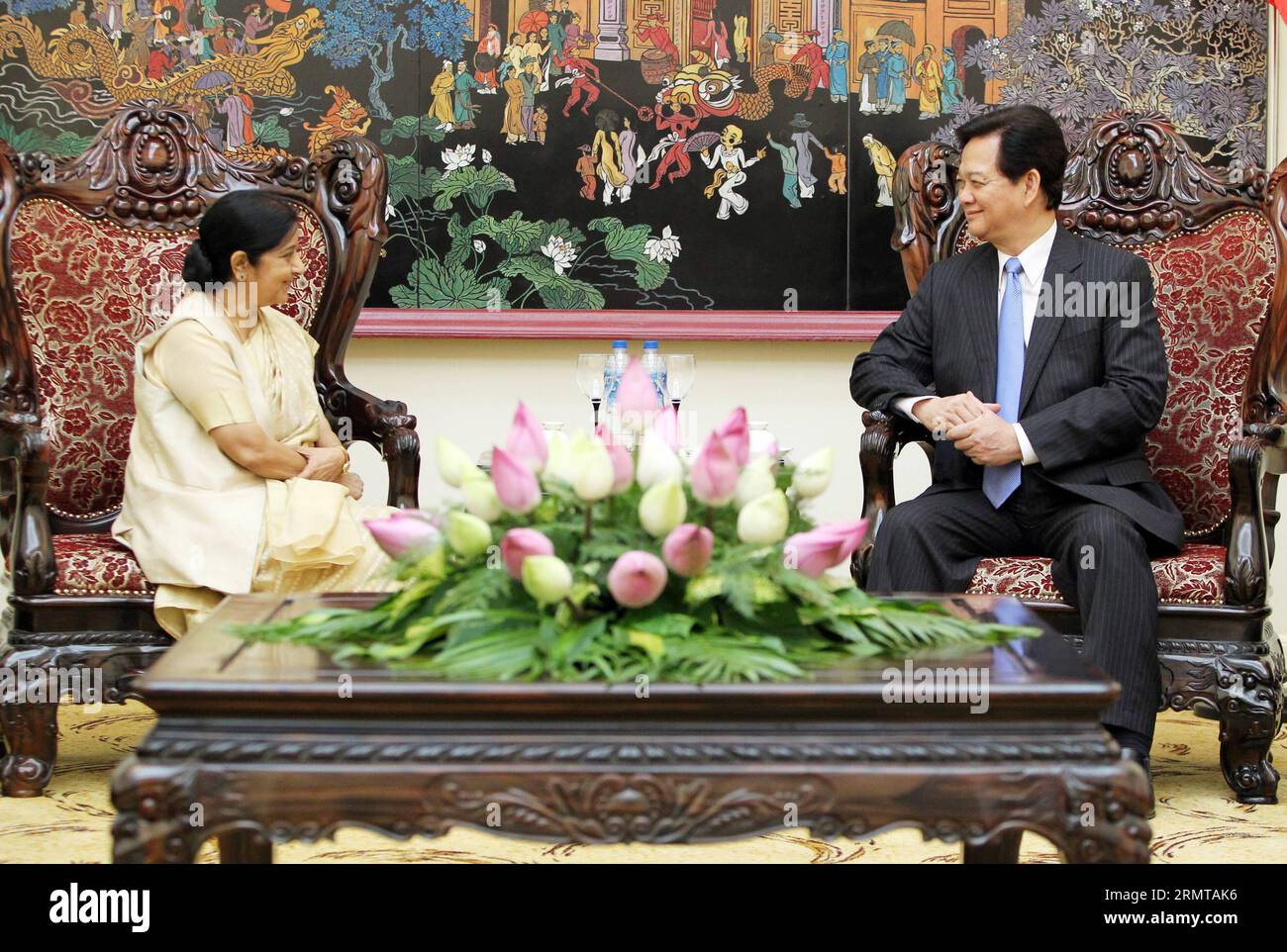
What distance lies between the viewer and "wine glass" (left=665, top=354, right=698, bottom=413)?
4348 mm

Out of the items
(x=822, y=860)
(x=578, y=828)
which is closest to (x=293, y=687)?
(x=578, y=828)

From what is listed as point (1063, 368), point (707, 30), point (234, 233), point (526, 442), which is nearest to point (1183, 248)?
point (1063, 368)

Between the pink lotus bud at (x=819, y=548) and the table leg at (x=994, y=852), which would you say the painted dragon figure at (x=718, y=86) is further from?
the pink lotus bud at (x=819, y=548)

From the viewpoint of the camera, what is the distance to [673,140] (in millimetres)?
4871

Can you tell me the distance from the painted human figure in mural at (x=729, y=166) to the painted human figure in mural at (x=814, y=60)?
28 centimetres

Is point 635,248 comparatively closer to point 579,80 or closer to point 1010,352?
point 579,80

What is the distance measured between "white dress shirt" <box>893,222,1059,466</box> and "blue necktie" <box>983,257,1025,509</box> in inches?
0.4

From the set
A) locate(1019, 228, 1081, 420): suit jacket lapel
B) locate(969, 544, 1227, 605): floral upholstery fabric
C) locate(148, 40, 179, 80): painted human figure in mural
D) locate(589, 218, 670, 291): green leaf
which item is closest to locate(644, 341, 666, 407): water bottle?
locate(589, 218, 670, 291): green leaf

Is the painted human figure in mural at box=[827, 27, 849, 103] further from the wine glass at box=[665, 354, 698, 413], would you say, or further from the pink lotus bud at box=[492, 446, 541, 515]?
the pink lotus bud at box=[492, 446, 541, 515]

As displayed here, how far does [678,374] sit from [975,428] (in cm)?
109

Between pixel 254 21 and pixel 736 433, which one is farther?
pixel 254 21

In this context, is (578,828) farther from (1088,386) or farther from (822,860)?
(1088,386)

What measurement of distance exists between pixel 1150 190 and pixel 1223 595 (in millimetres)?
1182

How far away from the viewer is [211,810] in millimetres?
1746
